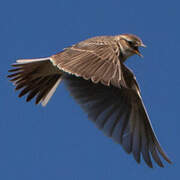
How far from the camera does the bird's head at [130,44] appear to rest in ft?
27.6

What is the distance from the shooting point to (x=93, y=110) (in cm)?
893

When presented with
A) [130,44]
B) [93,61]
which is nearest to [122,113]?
[130,44]

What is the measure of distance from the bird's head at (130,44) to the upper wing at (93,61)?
20cm

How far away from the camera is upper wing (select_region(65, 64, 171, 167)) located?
8.79m

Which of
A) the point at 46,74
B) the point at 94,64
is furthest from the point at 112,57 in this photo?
the point at 46,74

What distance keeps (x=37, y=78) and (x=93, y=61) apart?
1.53 m

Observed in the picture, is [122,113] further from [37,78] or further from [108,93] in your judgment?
[37,78]

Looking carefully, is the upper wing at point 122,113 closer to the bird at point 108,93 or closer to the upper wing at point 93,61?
the bird at point 108,93

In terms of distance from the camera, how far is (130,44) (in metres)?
8.46

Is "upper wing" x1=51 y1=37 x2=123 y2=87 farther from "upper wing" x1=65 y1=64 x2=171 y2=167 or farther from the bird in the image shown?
"upper wing" x1=65 y1=64 x2=171 y2=167

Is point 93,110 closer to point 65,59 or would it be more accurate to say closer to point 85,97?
point 85,97

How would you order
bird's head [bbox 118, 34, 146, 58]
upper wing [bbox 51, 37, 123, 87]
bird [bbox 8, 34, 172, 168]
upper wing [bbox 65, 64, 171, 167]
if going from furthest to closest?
upper wing [bbox 65, 64, 171, 167], bird's head [bbox 118, 34, 146, 58], bird [bbox 8, 34, 172, 168], upper wing [bbox 51, 37, 123, 87]

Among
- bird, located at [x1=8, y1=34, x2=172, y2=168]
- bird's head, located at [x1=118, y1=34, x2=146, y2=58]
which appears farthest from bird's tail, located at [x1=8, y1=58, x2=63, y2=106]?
bird's head, located at [x1=118, y1=34, x2=146, y2=58]

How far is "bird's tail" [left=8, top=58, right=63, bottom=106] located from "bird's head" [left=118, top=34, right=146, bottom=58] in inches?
37.9
